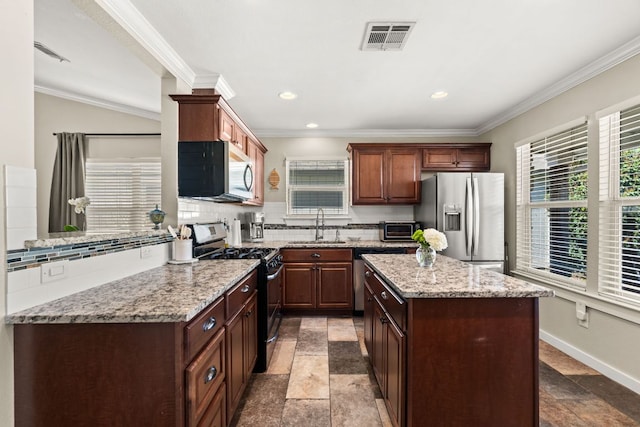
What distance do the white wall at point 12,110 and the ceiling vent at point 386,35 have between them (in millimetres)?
1808

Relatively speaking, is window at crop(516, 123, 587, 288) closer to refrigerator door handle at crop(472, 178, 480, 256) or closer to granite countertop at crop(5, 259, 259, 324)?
refrigerator door handle at crop(472, 178, 480, 256)

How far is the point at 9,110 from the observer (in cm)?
119

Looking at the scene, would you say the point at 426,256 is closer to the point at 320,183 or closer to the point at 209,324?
the point at 209,324

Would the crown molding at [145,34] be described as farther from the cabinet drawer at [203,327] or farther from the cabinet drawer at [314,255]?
the cabinet drawer at [314,255]

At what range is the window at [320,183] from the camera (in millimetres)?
4578

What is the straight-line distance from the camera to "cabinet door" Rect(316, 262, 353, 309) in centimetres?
378

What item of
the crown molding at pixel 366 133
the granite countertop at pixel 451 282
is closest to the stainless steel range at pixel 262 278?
the granite countertop at pixel 451 282

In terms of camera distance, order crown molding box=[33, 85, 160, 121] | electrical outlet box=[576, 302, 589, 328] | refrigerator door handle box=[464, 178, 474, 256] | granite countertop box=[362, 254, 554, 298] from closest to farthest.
Answer: granite countertop box=[362, 254, 554, 298] < crown molding box=[33, 85, 160, 121] < electrical outlet box=[576, 302, 589, 328] < refrigerator door handle box=[464, 178, 474, 256]

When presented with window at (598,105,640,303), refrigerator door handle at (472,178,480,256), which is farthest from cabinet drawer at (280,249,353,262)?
window at (598,105,640,303)

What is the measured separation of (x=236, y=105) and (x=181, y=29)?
56.4 inches

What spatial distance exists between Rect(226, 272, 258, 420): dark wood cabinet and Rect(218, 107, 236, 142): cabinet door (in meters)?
1.26

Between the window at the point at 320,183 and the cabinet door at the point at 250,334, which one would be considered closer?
the cabinet door at the point at 250,334

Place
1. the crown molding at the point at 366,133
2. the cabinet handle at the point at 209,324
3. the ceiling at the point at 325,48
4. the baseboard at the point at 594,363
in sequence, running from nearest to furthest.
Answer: the cabinet handle at the point at 209,324
the ceiling at the point at 325,48
the baseboard at the point at 594,363
the crown molding at the point at 366,133

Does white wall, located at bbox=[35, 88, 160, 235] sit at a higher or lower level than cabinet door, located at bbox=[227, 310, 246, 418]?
higher
